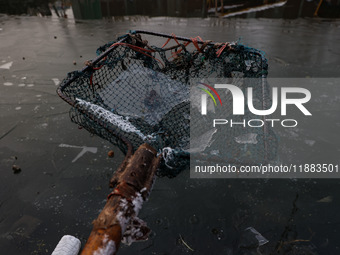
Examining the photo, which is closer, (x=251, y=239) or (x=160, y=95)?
(x=251, y=239)

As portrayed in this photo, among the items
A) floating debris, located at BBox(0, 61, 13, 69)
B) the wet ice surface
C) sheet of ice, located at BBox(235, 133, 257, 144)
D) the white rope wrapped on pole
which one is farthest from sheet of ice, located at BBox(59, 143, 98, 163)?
floating debris, located at BBox(0, 61, 13, 69)

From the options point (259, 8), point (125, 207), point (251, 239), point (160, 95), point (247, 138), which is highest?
point (125, 207)

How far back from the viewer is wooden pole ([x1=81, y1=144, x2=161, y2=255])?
1.07 m

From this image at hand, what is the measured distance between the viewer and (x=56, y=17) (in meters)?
11.3

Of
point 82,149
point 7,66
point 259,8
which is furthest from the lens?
point 259,8

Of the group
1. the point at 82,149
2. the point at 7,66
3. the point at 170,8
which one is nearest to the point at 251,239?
the point at 82,149

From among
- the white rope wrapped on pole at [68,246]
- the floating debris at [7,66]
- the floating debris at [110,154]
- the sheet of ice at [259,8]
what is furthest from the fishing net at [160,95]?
the sheet of ice at [259,8]

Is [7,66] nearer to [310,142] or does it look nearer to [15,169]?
[15,169]

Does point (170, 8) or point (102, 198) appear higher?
point (170, 8)

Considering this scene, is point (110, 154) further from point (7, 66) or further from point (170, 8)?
point (170, 8)

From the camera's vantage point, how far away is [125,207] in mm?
1213

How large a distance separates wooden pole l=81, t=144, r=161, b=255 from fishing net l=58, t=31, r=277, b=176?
0.24 metres

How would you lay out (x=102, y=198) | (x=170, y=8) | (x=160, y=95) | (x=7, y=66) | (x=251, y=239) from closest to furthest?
(x=251, y=239), (x=102, y=198), (x=160, y=95), (x=7, y=66), (x=170, y=8)

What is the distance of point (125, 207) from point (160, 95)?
239 cm
